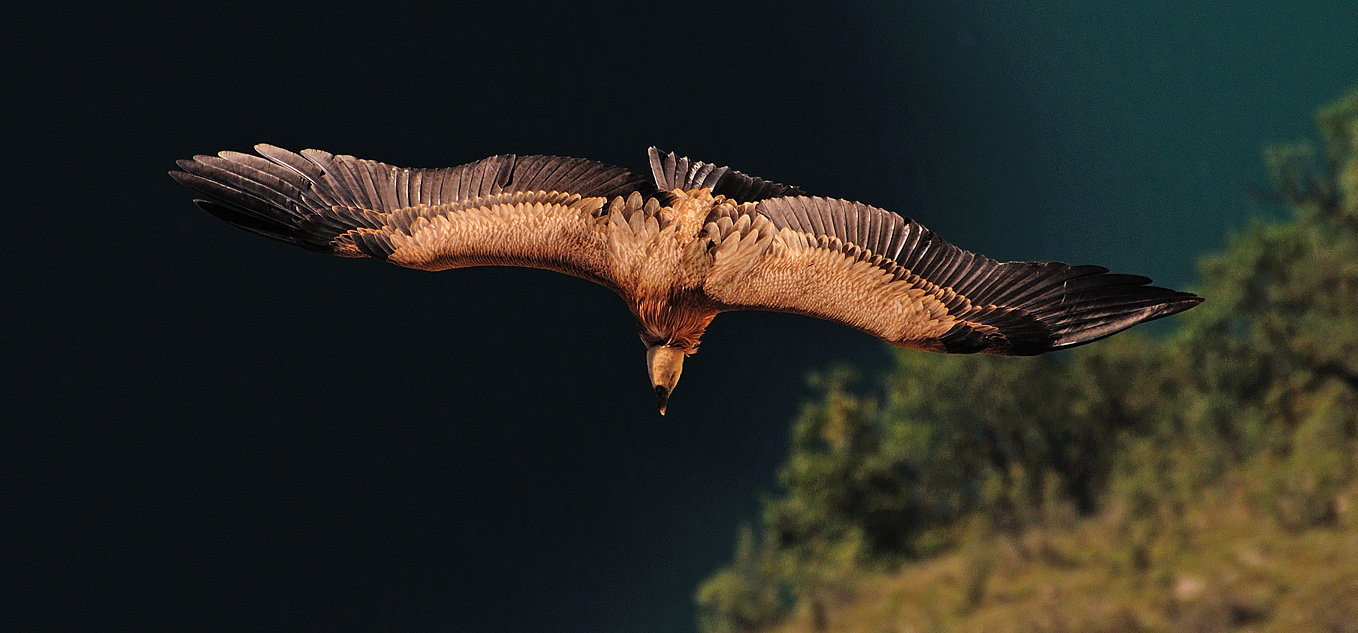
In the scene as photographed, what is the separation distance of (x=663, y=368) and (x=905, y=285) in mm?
1859

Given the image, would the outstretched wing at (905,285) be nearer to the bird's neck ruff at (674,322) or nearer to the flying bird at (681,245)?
the flying bird at (681,245)

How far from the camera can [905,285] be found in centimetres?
795

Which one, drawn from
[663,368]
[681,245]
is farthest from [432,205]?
[663,368]

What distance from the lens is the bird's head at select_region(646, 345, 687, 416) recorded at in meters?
7.99

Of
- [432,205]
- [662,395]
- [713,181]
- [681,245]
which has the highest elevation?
[713,181]

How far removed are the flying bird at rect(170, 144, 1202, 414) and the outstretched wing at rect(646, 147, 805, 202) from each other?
0.04 ft

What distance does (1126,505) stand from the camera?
82.0 feet

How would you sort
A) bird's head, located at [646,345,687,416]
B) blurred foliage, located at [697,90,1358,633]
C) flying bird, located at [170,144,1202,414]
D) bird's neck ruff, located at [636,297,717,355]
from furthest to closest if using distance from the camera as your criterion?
blurred foliage, located at [697,90,1358,633]
bird's head, located at [646,345,687,416]
bird's neck ruff, located at [636,297,717,355]
flying bird, located at [170,144,1202,414]

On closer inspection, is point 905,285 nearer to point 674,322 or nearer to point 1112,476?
point 674,322

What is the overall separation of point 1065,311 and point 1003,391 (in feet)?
75.9

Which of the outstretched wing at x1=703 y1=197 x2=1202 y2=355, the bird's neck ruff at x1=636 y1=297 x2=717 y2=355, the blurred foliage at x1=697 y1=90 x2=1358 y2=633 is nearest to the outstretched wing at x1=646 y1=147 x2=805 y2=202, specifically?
the outstretched wing at x1=703 y1=197 x2=1202 y2=355

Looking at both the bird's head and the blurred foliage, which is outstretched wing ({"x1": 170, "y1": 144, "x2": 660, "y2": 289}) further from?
the blurred foliage

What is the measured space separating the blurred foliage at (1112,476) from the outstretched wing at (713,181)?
14.2 m

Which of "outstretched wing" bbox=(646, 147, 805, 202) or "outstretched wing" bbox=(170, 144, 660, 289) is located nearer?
"outstretched wing" bbox=(170, 144, 660, 289)
